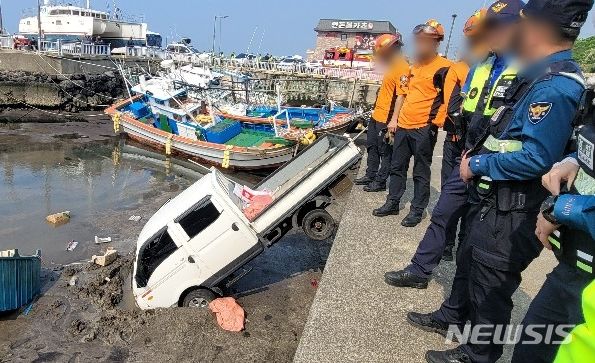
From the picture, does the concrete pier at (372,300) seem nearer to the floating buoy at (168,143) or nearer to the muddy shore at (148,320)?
the muddy shore at (148,320)

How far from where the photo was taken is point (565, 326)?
1.73 meters

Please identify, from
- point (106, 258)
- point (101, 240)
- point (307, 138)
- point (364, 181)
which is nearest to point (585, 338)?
point (364, 181)

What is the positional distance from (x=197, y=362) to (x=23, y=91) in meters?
22.7

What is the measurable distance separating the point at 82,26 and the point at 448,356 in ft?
133

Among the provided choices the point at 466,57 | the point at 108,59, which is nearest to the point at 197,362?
the point at 466,57

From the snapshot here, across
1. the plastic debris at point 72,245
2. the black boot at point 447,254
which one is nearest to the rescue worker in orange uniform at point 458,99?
the black boot at point 447,254

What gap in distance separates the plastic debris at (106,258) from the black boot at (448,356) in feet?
19.0

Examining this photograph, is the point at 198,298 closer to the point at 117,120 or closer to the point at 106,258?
the point at 106,258

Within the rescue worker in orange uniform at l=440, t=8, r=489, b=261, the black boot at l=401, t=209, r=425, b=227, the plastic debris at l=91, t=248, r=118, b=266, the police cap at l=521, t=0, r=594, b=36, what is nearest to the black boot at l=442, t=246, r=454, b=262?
the rescue worker in orange uniform at l=440, t=8, r=489, b=261

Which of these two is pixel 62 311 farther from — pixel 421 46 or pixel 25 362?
pixel 421 46

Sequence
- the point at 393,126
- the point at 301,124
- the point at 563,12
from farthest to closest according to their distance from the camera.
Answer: the point at 301,124
the point at 393,126
the point at 563,12

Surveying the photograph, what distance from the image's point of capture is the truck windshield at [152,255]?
5148 mm
